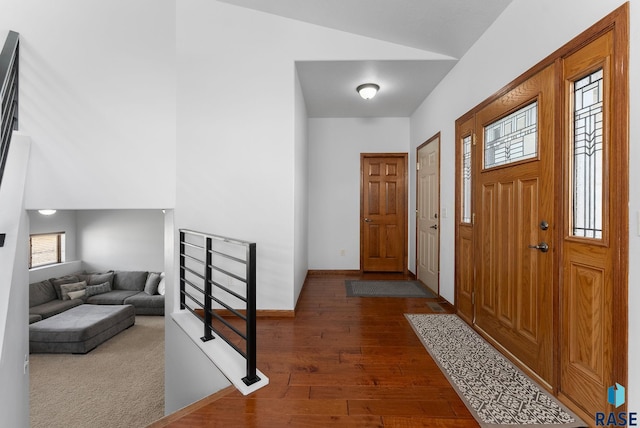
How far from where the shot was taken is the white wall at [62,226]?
19.8 ft

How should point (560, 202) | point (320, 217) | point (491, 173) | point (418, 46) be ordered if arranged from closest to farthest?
1. point (560, 202)
2. point (491, 173)
3. point (418, 46)
4. point (320, 217)

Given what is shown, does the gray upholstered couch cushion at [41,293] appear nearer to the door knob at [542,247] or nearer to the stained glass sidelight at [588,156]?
the door knob at [542,247]

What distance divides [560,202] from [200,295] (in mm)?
3120

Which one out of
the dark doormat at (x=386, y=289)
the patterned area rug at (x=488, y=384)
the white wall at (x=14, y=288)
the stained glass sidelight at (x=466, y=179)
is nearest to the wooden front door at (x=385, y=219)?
the dark doormat at (x=386, y=289)

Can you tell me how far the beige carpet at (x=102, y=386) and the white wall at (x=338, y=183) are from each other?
2.79 metres

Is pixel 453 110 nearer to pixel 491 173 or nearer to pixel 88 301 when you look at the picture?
pixel 491 173

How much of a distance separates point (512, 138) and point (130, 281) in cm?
748

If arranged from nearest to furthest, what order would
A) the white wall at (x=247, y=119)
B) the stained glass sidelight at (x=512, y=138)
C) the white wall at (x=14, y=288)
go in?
1. the stained glass sidelight at (x=512, y=138)
2. the white wall at (x=14, y=288)
3. the white wall at (x=247, y=119)

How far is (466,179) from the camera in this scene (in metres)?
2.85

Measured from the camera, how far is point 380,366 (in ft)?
6.56

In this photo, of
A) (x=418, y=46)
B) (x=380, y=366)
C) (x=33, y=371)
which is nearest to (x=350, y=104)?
(x=418, y=46)

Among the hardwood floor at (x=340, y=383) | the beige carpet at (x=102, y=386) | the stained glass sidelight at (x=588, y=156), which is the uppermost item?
the stained glass sidelight at (x=588, y=156)

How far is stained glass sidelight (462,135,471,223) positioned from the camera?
9.09ft

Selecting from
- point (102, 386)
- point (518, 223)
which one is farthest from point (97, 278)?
point (518, 223)
